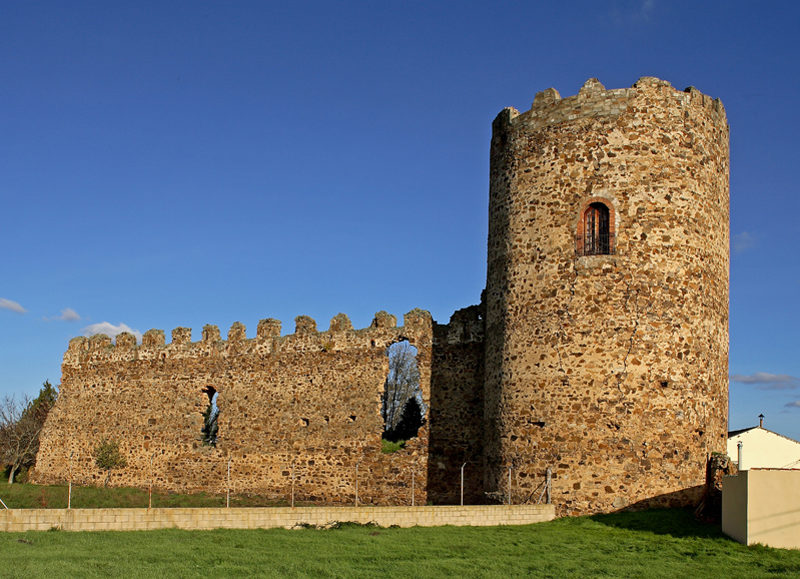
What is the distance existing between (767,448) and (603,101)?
70.7ft

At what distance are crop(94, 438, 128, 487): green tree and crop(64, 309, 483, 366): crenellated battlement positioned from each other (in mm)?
2815

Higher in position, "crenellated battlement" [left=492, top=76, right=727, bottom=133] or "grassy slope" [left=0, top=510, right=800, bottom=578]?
"crenellated battlement" [left=492, top=76, right=727, bottom=133]

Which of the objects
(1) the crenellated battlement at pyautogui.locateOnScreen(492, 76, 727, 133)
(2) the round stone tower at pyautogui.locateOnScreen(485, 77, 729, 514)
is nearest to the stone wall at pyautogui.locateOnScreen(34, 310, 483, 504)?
(2) the round stone tower at pyautogui.locateOnScreen(485, 77, 729, 514)

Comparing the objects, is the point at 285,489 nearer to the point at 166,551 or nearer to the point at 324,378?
the point at 324,378

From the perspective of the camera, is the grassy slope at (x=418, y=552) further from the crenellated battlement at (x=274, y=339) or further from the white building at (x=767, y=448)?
the white building at (x=767, y=448)

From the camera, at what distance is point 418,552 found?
13844 mm

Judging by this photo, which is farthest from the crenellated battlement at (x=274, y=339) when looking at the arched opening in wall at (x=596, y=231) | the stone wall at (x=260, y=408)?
the arched opening in wall at (x=596, y=231)

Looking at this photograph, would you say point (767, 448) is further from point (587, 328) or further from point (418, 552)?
point (418, 552)

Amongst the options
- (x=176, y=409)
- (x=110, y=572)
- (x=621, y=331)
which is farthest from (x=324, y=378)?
(x=110, y=572)

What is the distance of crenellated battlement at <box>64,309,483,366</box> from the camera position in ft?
74.7

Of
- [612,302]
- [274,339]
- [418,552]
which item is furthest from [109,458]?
[612,302]

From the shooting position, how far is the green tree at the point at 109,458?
27953mm

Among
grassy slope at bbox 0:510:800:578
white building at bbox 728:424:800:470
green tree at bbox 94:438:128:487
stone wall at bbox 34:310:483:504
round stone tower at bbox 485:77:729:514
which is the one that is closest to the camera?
grassy slope at bbox 0:510:800:578

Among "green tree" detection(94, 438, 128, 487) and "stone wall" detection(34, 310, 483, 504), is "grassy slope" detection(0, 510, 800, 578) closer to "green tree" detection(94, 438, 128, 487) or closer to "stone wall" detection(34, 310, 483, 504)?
"stone wall" detection(34, 310, 483, 504)
